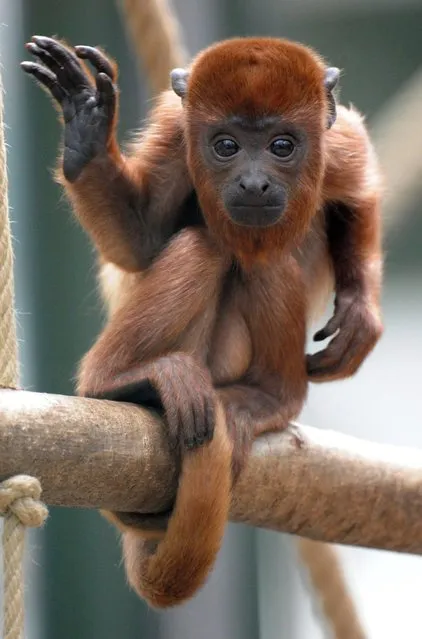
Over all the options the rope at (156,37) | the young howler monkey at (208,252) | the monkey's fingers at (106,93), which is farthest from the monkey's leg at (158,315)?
Answer: the rope at (156,37)

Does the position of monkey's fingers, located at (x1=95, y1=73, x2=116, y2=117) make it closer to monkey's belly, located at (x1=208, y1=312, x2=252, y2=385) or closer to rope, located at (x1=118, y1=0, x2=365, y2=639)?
monkey's belly, located at (x1=208, y1=312, x2=252, y2=385)

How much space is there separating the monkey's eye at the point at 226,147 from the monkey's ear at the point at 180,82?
169mm

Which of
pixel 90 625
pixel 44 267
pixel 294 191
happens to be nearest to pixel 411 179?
pixel 294 191

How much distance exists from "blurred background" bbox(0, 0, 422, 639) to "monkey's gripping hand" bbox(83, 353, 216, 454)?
4.15ft

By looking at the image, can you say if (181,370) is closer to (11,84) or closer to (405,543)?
(405,543)

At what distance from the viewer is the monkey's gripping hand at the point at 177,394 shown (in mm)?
2574

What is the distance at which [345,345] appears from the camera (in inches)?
123

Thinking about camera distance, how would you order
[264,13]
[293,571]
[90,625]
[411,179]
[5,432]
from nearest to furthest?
1. [5,432]
2. [411,179]
3. [90,625]
4. [264,13]
5. [293,571]

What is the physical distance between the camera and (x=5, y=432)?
2.26 metres

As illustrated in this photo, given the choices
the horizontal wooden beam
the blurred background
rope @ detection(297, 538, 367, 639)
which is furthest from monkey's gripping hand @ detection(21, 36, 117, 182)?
rope @ detection(297, 538, 367, 639)

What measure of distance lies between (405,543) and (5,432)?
1383mm

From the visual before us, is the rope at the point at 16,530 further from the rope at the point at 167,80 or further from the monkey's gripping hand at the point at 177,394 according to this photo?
the rope at the point at 167,80

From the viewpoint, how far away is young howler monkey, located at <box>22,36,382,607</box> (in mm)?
2633

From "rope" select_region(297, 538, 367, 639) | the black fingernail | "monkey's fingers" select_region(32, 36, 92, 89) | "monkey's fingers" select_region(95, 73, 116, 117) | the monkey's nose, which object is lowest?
"rope" select_region(297, 538, 367, 639)
